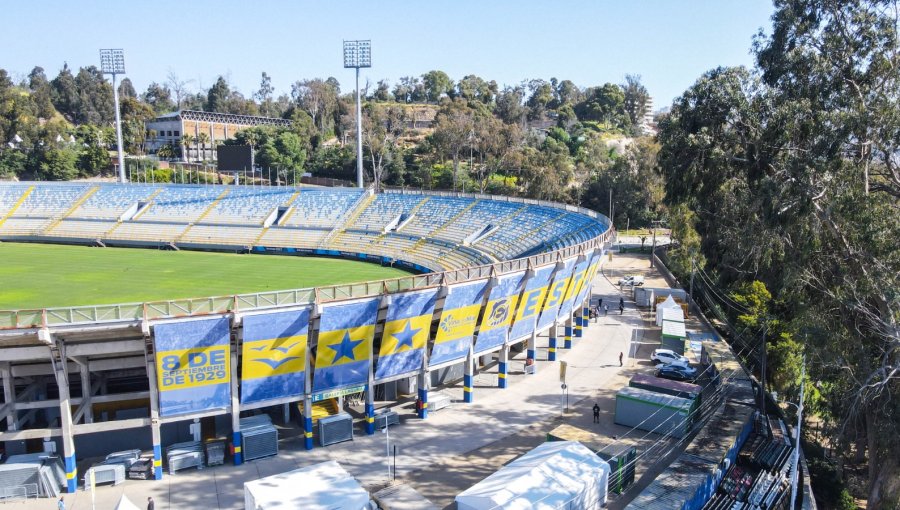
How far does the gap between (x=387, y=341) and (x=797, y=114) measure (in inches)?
726

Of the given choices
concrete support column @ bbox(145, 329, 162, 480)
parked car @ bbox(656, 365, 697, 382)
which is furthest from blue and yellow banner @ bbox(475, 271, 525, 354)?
concrete support column @ bbox(145, 329, 162, 480)

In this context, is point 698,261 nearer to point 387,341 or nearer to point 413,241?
point 413,241

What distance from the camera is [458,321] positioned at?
84.1 ft

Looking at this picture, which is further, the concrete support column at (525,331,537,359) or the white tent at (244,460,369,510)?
the concrete support column at (525,331,537,359)

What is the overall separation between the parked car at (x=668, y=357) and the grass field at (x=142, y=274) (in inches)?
869

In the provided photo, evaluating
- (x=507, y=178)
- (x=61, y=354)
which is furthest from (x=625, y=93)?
(x=61, y=354)

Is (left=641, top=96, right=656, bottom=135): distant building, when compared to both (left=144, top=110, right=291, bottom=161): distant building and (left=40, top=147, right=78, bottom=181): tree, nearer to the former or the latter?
(left=144, top=110, right=291, bottom=161): distant building

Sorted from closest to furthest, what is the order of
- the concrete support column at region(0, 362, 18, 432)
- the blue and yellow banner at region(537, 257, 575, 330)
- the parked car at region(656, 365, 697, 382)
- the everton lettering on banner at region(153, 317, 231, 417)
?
1. the everton lettering on banner at region(153, 317, 231, 417)
2. the concrete support column at region(0, 362, 18, 432)
3. the blue and yellow banner at region(537, 257, 575, 330)
4. the parked car at region(656, 365, 697, 382)

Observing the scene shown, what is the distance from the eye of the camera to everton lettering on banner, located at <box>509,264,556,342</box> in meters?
28.5

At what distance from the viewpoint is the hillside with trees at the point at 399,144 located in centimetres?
8444

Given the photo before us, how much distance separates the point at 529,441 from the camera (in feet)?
77.2

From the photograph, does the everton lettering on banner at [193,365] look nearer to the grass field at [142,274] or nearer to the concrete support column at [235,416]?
the concrete support column at [235,416]

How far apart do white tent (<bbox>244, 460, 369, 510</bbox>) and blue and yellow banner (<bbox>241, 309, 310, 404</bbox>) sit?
177 inches

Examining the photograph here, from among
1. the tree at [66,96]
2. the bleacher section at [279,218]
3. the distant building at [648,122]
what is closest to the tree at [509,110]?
the distant building at [648,122]
